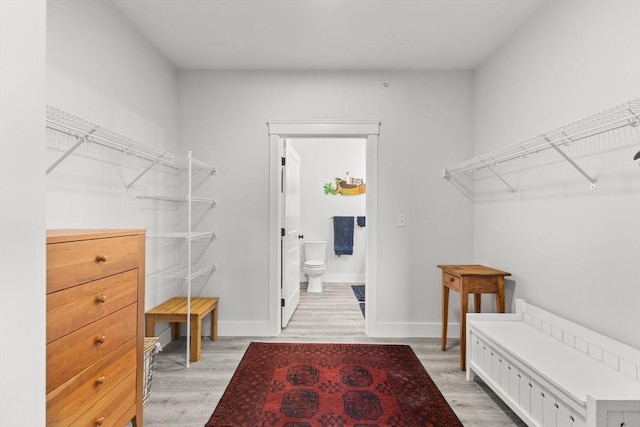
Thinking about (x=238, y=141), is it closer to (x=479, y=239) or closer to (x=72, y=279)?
(x=72, y=279)

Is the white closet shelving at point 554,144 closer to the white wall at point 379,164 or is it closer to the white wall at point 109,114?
the white wall at point 379,164

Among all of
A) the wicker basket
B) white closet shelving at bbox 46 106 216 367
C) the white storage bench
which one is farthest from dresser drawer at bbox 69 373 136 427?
the white storage bench

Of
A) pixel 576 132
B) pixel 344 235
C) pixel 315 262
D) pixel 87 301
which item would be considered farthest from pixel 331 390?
pixel 344 235

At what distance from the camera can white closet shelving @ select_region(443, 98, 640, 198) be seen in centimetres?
146

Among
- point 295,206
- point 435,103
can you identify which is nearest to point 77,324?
point 295,206

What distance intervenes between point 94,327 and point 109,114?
1.50 metres

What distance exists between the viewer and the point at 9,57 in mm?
641

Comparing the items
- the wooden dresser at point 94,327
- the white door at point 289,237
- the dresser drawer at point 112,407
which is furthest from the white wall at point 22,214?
the white door at point 289,237

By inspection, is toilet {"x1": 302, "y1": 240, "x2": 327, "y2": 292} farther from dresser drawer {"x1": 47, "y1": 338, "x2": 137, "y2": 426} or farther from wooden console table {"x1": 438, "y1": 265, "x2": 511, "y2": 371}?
dresser drawer {"x1": 47, "y1": 338, "x2": 137, "y2": 426}

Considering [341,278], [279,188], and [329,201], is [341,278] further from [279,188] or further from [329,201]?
[279,188]

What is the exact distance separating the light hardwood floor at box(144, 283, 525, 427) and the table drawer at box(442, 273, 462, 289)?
1.99ft

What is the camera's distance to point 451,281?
268 centimetres

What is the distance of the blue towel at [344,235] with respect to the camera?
217 inches

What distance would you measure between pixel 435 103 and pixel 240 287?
2.61 metres
